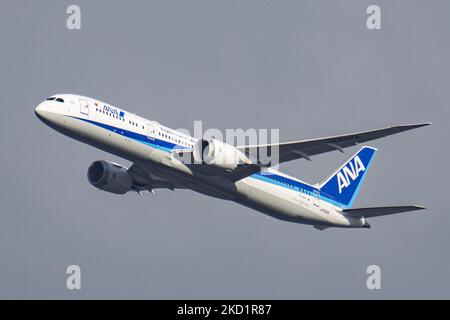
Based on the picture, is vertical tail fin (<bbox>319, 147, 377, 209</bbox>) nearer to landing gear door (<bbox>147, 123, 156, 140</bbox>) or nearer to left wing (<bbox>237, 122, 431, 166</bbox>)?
left wing (<bbox>237, 122, 431, 166</bbox>)

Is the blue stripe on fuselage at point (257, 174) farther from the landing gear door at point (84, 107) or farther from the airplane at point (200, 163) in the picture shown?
the landing gear door at point (84, 107)

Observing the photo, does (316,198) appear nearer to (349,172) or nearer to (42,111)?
(349,172)

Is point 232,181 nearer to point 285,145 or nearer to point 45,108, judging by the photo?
point 285,145

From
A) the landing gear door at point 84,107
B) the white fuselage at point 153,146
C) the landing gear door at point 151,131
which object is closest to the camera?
the white fuselage at point 153,146

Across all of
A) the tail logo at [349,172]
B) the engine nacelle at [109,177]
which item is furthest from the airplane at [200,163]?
the tail logo at [349,172]

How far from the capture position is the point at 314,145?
52.2 meters

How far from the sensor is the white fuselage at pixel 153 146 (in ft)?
162

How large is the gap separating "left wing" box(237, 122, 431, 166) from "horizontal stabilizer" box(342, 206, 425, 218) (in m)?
6.31

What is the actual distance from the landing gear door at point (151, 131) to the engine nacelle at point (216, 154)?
253 cm

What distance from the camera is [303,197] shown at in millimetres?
58375

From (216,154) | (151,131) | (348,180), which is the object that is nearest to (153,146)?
(151,131)

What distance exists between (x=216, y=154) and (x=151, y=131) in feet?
12.9

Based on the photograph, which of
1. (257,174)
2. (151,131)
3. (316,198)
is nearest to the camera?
(151,131)

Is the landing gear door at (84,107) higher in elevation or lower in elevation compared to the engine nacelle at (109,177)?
higher
